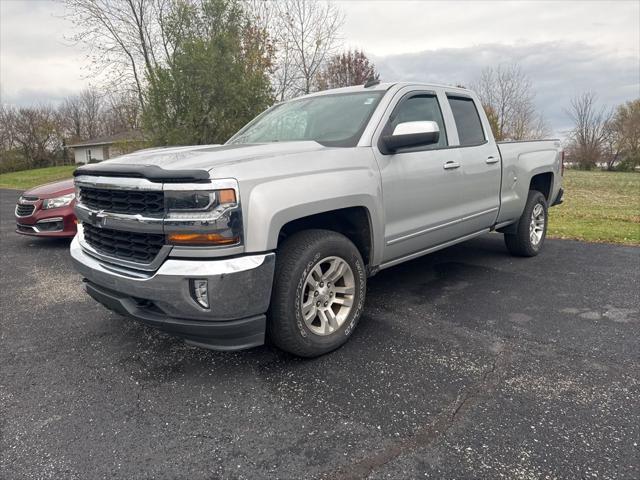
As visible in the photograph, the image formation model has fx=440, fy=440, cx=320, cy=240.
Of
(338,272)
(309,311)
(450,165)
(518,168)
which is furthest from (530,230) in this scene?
(309,311)

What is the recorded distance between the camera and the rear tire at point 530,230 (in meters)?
5.46

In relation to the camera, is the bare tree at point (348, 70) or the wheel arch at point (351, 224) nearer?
the wheel arch at point (351, 224)

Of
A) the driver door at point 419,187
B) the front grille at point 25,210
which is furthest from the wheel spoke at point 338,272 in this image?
the front grille at point 25,210

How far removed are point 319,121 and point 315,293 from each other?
1.63 meters

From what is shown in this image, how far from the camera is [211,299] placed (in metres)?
2.47

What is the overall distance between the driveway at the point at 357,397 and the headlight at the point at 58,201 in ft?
9.22

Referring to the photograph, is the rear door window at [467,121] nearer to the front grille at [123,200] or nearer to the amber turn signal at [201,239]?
the amber turn signal at [201,239]

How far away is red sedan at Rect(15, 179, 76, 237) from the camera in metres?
6.66

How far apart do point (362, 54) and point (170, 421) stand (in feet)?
104

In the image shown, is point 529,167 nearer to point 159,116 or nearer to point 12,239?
point 12,239

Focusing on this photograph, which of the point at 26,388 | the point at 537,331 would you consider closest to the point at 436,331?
the point at 537,331

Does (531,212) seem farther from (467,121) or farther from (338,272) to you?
(338,272)

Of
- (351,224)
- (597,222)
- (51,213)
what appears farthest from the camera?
(597,222)

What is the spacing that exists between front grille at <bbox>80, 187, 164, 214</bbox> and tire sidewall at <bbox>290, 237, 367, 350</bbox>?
95cm
